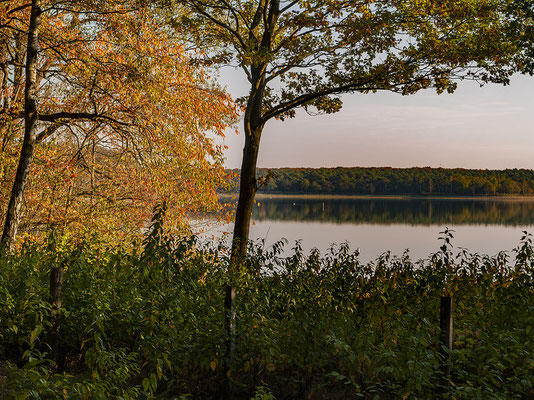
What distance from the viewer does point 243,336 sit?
20.6 ft

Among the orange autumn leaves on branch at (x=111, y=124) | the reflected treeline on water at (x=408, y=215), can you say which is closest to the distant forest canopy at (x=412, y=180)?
the reflected treeline on water at (x=408, y=215)

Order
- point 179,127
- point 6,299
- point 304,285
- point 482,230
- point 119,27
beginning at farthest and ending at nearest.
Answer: point 482,230 < point 179,127 < point 119,27 < point 304,285 < point 6,299

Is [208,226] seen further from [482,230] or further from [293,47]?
[482,230]

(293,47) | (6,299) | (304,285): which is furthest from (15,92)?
(304,285)

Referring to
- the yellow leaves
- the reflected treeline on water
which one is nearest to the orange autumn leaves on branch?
the yellow leaves

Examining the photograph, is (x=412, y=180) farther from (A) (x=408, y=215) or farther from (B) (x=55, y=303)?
(B) (x=55, y=303)

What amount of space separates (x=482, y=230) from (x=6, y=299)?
222ft

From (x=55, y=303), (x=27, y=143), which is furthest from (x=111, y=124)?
(x=55, y=303)

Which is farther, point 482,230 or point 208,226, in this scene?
point 482,230

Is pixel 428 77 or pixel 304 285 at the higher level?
pixel 428 77

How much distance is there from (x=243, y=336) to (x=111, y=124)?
10.1 m

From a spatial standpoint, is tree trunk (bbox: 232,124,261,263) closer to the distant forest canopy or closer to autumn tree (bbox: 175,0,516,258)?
autumn tree (bbox: 175,0,516,258)

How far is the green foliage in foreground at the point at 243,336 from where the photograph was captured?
19.0 ft

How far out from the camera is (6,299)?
6.52m
